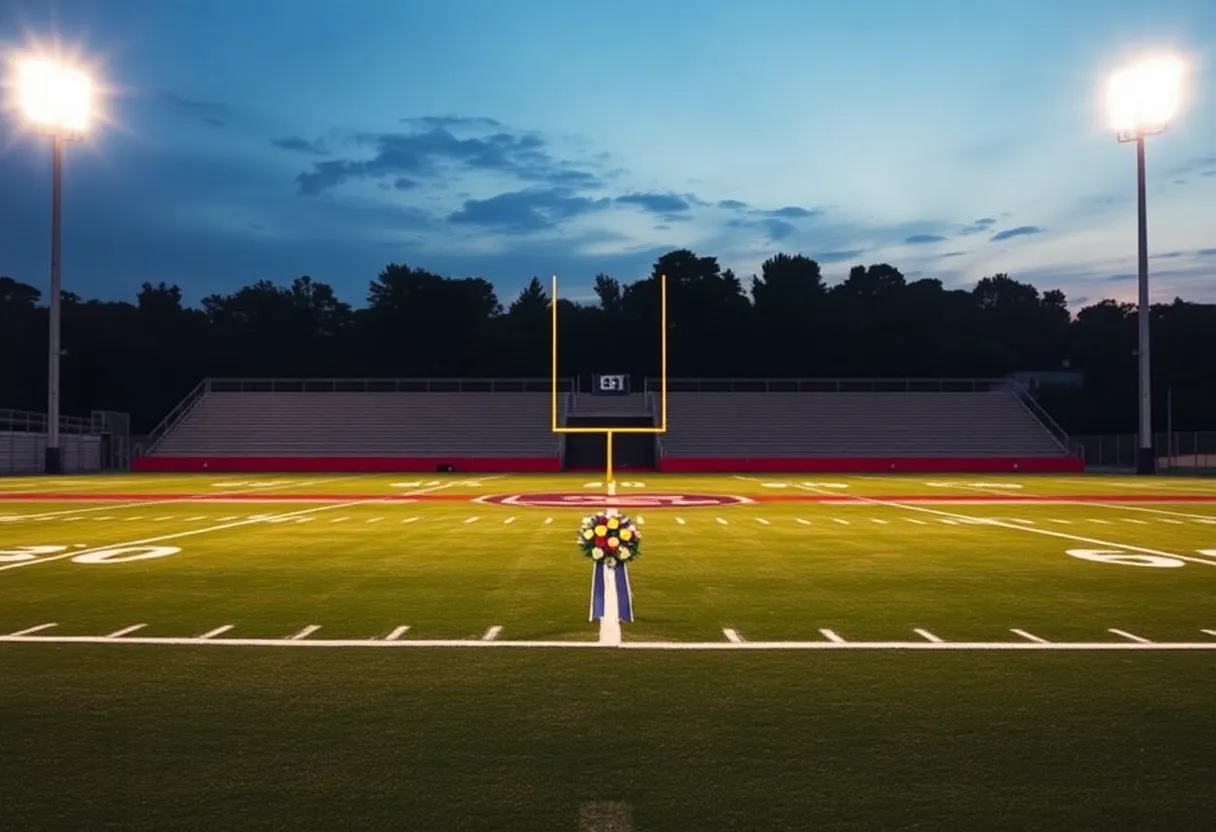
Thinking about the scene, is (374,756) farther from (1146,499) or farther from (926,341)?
(926,341)

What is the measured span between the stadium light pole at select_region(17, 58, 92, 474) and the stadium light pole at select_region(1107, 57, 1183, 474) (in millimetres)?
40861

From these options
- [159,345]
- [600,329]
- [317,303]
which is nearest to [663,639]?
[600,329]

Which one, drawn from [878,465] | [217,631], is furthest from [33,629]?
[878,465]

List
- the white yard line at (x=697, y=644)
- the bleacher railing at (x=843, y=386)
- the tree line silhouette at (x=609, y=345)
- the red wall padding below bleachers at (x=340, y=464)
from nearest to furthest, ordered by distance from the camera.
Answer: the white yard line at (x=697, y=644), the red wall padding below bleachers at (x=340, y=464), the bleacher railing at (x=843, y=386), the tree line silhouette at (x=609, y=345)

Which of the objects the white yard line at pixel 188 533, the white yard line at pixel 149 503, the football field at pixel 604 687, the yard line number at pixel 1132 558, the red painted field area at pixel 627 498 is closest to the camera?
the football field at pixel 604 687

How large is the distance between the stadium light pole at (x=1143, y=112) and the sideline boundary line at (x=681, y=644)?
36.0 meters

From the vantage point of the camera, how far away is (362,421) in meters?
52.3

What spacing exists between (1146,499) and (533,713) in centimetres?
2480

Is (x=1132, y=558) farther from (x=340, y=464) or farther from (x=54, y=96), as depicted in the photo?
(x=54, y=96)

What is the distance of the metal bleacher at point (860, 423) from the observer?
48.8m

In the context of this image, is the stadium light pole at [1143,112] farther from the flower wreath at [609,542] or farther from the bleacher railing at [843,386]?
the flower wreath at [609,542]

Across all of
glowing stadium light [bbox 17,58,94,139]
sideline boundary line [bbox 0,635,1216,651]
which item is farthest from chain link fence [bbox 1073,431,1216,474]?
glowing stadium light [bbox 17,58,94,139]

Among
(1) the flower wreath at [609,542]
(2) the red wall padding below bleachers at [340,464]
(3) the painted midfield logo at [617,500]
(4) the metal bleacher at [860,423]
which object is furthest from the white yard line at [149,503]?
(4) the metal bleacher at [860,423]

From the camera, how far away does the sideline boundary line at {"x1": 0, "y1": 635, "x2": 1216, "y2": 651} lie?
7.71 m
